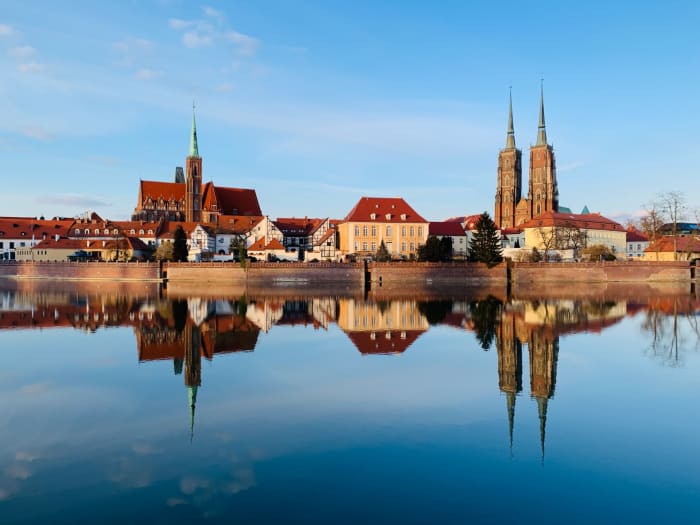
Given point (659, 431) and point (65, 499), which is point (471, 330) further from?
point (65, 499)

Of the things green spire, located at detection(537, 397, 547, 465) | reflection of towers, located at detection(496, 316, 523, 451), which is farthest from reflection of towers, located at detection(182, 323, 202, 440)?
reflection of towers, located at detection(496, 316, 523, 451)

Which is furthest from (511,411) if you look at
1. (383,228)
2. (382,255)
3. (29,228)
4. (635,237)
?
(635,237)

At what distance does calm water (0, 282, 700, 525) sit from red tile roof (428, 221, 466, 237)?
4821 cm

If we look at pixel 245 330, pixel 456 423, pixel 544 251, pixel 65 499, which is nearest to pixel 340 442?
pixel 456 423

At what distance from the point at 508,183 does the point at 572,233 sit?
25.9m

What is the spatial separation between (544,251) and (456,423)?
206ft

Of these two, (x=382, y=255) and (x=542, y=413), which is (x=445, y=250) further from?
(x=542, y=413)

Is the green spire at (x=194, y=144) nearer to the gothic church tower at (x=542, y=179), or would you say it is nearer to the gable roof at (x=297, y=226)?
the gable roof at (x=297, y=226)

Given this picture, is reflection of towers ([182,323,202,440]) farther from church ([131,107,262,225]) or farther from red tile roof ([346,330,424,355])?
church ([131,107,262,225])

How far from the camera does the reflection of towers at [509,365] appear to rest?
46.2 ft

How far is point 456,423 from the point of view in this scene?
12320 mm

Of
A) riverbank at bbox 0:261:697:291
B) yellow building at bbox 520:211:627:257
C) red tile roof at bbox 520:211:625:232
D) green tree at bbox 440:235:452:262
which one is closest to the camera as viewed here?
riverbank at bbox 0:261:697:291

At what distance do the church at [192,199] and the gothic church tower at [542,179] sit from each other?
4176 centimetres

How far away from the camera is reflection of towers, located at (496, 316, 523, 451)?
46.2ft
